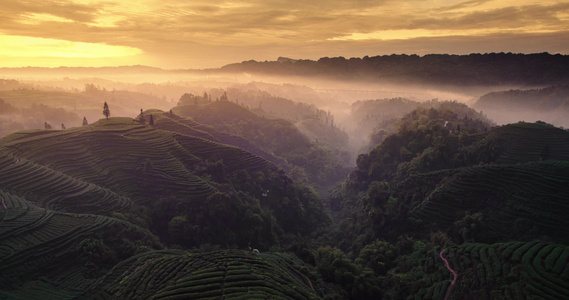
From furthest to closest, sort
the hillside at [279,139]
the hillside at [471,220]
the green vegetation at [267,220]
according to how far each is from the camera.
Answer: the hillside at [279,139] < the green vegetation at [267,220] < the hillside at [471,220]

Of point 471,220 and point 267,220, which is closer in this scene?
point 471,220

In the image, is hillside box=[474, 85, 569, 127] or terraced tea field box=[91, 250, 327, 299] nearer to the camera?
terraced tea field box=[91, 250, 327, 299]

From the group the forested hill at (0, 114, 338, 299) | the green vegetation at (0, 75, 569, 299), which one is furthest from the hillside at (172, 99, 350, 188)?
the forested hill at (0, 114, 338, 299)

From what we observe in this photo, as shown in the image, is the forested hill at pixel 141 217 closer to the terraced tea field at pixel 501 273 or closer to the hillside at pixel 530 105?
the terraced tea field at pixel 501 273

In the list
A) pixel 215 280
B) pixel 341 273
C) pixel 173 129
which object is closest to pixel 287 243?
pixel 341 273

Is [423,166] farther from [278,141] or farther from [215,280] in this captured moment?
[278,141]

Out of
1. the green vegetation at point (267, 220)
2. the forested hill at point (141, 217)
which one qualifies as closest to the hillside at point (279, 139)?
the green vegetation at point (267, 220)

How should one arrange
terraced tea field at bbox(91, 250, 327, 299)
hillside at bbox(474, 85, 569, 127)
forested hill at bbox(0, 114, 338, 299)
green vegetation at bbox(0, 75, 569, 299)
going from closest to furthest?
terraced tea field at bbox(91, 250, 327, 299) < green vegetation at bbox(0, 75, 569, 299) < forested hill at bbox(0, 114, 338, 299) < hillside at bbox(474, 85, 569, 127)

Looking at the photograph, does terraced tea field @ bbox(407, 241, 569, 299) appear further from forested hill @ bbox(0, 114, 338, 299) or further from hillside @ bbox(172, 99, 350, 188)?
hillside @ bbox(172, 99, 350, 188)

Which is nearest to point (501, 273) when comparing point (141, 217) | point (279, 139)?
point (141, 217)

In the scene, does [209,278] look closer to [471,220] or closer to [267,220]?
[267,220]

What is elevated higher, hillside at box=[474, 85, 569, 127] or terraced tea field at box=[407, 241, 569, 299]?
hillside at box=[474, 85, 569, 127]
